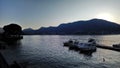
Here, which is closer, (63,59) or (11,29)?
(63,59)

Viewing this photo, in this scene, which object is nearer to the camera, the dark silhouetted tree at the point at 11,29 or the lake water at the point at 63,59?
the lake water at the point at 63,59

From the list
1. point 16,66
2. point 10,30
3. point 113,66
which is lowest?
point 113,66

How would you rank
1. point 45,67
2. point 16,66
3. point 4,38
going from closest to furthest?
point 16,66
point 45,67
point 4,38

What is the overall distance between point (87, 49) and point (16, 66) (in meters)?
33.8

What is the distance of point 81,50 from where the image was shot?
2100 inches

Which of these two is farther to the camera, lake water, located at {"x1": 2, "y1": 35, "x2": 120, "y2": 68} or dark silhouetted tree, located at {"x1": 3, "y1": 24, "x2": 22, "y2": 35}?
dark silhouetted tree, located at {"x1": 3, "y1": 24, "x2": 22, "y2": 35}

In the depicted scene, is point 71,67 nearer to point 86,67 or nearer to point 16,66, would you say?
point 86,67

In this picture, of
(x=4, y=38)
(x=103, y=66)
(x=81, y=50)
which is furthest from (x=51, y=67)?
(x=4, y=38)

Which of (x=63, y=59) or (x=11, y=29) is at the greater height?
(x=11, y=29)

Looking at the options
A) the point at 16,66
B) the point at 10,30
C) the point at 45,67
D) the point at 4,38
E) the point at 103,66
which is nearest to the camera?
the point at 16,66

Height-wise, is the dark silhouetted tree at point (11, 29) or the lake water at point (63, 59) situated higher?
the dark silhouetted tree at point (11, 29)

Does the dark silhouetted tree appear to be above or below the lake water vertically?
above

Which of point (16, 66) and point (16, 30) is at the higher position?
point (16, 30)

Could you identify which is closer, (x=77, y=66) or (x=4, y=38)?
(x=77, y=66)
